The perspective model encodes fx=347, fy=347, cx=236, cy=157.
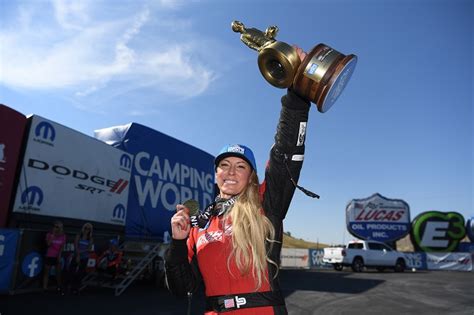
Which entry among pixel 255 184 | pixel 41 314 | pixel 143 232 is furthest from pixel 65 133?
pixel 255 184

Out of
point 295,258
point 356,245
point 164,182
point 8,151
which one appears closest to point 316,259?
point 295,258

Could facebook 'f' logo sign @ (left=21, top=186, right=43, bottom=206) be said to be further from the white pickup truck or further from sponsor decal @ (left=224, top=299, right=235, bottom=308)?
the white pickup truck

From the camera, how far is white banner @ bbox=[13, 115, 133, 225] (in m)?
10.2

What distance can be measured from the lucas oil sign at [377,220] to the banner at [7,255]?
933 inches

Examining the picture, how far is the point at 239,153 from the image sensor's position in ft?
7.34

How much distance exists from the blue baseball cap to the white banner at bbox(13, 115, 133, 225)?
31.7 feet

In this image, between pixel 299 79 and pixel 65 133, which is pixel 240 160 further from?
pixel 65 133

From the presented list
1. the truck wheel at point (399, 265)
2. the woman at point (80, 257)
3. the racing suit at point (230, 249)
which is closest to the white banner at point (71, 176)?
the woman at point (80, 257)

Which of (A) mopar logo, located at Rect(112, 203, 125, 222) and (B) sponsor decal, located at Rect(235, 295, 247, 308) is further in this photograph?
(A) mopar logo, located at Rect(112, 203, 125, 222)

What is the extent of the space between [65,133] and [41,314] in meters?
6.34

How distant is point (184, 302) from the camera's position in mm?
8719

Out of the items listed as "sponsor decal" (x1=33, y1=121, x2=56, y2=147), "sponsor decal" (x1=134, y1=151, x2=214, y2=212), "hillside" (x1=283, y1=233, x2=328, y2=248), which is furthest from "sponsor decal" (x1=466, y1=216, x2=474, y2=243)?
"hillside" (x1=283, y1=233, x2=328, y2=248)

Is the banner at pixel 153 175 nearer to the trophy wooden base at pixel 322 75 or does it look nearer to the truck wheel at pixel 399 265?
the trophy wooden base at pixel 322 75

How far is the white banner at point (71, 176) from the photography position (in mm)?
10164
